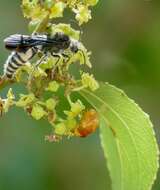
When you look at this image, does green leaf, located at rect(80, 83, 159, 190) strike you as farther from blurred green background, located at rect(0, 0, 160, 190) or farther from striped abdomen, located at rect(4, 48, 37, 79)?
blurred green background, located at rect(0, 0, 160, 190)

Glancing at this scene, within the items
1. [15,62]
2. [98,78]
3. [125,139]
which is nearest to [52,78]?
[15,62]

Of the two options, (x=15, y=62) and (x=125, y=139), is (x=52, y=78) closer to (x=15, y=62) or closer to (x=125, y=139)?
(x=15, y=62)

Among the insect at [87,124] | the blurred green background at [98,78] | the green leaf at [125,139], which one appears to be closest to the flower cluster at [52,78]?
the insect at [87,124]

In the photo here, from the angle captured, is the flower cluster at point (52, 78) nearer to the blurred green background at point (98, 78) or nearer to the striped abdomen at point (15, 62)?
the striped abdomen at point (15, 62)

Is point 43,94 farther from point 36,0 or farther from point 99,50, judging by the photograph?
point 99,50

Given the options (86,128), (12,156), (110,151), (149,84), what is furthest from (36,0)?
(149,84)

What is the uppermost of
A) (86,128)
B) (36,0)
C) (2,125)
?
(36,0)
